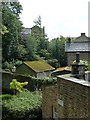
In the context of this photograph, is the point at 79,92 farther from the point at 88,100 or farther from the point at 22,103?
the point at 22,103

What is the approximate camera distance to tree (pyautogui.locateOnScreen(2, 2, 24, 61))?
137 ft

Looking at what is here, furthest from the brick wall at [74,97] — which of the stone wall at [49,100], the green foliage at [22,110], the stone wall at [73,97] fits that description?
the green foliage at [22,110]

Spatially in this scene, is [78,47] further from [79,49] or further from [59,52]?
[59,52]

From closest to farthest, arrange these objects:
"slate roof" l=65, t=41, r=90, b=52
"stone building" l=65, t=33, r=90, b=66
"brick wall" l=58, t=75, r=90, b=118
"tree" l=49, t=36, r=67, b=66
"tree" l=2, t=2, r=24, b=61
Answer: "brick wall" l=58, t=75, r=90, b=118, "stone building" l=65, t=33, r=90, b=66, "slate roof" l=65, t=41, r=90, b=52, "tree" l=2, t=2, r=24, b=61, "tree" l=49, t=36, r=67, b=66

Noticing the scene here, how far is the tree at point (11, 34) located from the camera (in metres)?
41.8

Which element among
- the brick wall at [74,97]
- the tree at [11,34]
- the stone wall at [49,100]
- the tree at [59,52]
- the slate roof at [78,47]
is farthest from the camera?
the tree at [59,52]

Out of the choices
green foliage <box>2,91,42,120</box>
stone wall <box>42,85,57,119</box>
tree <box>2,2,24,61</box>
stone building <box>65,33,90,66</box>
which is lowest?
green foliage <box>2,91,42,120</box>

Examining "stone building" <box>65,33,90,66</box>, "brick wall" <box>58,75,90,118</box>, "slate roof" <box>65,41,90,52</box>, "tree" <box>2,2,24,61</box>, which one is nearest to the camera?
"brick wall" <box>58,75,90,118</box>

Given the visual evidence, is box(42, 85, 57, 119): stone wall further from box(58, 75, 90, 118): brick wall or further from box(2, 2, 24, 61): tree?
box(2, 2, 24, 61): tree

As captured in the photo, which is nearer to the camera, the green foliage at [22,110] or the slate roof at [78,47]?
the green foliage at [22,110]

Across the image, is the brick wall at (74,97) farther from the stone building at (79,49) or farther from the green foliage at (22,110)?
the stone building at (79,49)

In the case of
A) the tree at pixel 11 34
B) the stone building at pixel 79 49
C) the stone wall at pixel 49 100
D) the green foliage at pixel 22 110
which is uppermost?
the tree at pixel 11 34

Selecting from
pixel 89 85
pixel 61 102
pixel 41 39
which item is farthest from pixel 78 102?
pixel 41 39

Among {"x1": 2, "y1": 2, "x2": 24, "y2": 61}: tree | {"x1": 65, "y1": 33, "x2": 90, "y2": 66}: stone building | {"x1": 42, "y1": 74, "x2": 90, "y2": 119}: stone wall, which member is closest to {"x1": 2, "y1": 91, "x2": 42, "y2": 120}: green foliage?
{"x1": 42, "y1": 74, "x2": 90, "y2": 119}: stone wall
